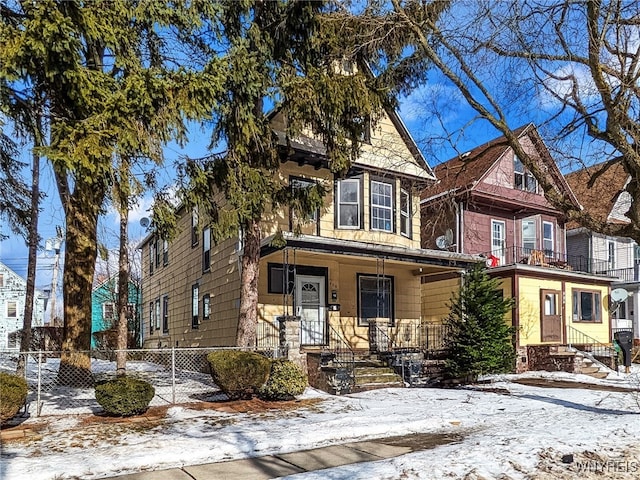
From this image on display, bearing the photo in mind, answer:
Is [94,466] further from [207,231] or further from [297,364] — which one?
[207,231]

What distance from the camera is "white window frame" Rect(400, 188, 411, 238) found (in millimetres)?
17859

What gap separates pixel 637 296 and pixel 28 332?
2591 cm

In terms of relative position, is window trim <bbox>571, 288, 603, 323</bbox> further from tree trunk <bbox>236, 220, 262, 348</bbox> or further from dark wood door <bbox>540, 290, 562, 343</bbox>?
tree trunk <bbox>236, 220, 262, 348</bbox>

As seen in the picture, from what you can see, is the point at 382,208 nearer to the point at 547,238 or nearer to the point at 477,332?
the point at 477,332

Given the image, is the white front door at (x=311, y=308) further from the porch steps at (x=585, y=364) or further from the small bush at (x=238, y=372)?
the porch steps at (x=585, y=364)

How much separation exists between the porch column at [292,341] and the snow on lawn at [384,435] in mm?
→ 1195

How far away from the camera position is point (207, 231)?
18500mm

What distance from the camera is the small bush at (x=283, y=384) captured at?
10891 mm

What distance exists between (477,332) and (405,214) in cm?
519

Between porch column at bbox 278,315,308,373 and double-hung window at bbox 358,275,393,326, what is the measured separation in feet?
15.7

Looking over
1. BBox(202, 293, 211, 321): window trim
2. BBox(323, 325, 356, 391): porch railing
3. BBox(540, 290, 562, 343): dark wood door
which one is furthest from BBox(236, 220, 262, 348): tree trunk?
BBox(540, 290, 562, 343): dark wood door

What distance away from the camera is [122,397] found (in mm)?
9305

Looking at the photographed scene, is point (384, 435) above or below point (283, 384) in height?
below

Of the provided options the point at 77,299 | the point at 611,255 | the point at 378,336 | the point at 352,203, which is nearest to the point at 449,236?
the point at 352,203
